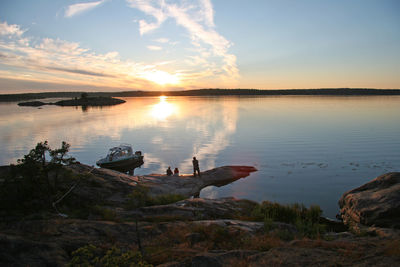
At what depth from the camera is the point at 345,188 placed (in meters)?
25.1

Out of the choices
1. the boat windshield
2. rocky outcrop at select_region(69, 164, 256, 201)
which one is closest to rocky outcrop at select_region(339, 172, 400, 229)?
rocky outcrop at select_region(69, 164, 256, 201)

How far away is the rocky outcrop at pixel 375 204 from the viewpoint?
48.8ft

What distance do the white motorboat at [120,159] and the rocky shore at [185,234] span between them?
14.0m

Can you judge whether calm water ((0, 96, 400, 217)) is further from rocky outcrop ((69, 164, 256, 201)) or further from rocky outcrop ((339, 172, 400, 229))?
rocky outcrop ((339, 172, 400, 229))

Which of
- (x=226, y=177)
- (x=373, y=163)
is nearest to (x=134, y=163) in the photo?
(x=226, y=177)

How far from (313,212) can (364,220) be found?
10.1 ft

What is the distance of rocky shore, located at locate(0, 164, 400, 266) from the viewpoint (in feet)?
26.1

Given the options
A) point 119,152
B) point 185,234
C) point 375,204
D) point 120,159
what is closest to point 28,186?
point 185,234

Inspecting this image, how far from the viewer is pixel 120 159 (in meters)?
34.4

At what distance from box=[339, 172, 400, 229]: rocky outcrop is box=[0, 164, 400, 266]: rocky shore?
2.1 inches

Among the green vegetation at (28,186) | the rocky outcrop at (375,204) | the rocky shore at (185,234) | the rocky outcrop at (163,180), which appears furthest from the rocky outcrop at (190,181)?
the rocky outcrop at (375,204)

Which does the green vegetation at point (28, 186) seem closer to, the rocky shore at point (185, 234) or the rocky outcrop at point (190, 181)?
the rocky shore at point (185, 234)

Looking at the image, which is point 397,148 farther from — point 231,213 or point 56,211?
point 56,211

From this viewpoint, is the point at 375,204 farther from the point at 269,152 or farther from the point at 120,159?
the point at 120,159
